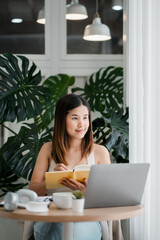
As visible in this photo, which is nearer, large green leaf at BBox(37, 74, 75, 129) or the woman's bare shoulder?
the woman's bare shoulder

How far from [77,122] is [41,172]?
1.14 ft

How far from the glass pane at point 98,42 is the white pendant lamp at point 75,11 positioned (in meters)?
0.06

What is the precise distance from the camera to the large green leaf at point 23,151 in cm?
333

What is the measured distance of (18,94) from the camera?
3.41 metres

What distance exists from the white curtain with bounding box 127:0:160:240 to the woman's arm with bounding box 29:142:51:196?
1.71 ft

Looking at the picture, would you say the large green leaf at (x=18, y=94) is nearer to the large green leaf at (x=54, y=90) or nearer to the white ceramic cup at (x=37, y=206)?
the large green leaf at (x=54, y=90)

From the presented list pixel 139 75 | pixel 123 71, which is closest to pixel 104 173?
pixel 139 75

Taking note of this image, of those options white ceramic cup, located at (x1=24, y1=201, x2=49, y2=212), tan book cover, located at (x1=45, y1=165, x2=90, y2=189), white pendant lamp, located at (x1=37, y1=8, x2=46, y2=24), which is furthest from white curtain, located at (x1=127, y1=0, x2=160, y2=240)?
white pendant lamp, located at (x1=37, y1=8, x2=46, y2=24)

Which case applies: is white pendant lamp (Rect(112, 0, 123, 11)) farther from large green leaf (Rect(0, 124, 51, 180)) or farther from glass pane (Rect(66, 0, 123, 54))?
large green leaf (Rect(0, 124, 51, 180))

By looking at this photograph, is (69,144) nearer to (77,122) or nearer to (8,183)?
(77,122)

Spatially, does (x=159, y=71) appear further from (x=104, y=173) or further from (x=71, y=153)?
(x=104, y=173)

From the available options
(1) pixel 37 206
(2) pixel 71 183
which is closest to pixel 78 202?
(1) pixel 37 206

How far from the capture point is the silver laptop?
5.94 feet

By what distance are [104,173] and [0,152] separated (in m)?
1.78
